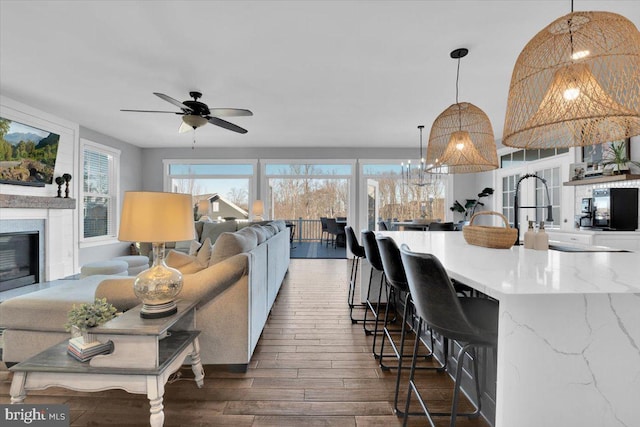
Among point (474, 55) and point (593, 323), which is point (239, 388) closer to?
point (593, 323)

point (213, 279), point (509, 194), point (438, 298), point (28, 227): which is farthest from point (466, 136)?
point (28, 227)

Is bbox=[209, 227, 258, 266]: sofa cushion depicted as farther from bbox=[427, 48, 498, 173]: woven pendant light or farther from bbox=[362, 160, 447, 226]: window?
bbox=[362, 160, 447, 226]: window

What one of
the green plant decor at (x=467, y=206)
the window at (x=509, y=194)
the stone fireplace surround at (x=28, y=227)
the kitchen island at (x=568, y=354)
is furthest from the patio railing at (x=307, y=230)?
the kitchen island at (x=568, y=354)

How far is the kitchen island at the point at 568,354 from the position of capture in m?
0.93

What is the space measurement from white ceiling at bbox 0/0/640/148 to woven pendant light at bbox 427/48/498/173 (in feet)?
2.22

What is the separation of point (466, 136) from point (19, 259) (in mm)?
5878

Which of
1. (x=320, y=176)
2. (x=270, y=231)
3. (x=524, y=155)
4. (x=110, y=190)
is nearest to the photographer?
(x=270, y=231)

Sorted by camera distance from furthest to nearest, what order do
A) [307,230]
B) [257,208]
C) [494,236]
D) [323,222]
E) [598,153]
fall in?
[307,230]
[323,222]
[257,208]
[598,153]
[494,236]

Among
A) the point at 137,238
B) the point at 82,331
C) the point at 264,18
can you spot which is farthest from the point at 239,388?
the point at 264,18

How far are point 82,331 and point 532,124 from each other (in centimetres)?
235

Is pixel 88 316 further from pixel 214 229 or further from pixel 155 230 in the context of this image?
pixel 214 229

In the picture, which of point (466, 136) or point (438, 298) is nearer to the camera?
point (438, 298)

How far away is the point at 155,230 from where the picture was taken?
5.12 ft

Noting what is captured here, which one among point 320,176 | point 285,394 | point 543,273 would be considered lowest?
point 285,394
